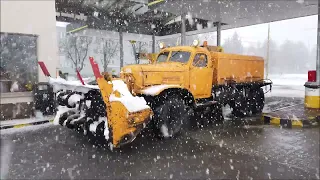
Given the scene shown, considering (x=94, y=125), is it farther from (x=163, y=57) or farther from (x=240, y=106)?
(x=240, y=106)

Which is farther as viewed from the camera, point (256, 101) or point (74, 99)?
point (256, 101)

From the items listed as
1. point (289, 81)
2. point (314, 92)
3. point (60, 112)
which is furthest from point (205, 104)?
point (289, 81)

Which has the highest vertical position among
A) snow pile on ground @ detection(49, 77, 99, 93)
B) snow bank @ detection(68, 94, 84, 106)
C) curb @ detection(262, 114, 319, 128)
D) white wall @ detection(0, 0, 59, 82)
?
white wall @ detection(0, 0, 59, 82)

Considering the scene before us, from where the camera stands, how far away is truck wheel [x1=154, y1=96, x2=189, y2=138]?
5938mm

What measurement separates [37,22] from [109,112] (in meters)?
5.13

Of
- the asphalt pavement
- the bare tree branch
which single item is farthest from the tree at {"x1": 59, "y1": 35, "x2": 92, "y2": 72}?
the asphalt pavement

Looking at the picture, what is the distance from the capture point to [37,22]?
837 centimetres

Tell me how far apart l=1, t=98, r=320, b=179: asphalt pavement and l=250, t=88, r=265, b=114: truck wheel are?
2736 mm

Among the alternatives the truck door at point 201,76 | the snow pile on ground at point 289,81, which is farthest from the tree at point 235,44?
the truck door at point 201,76

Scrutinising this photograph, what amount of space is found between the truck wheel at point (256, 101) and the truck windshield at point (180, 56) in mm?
3382

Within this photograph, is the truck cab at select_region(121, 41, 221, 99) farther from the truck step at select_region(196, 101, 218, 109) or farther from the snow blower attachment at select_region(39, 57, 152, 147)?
the snow blower attachment at select_region(39, 57, 152, 147)

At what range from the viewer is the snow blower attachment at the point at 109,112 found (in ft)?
15.8

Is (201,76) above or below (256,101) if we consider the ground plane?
above

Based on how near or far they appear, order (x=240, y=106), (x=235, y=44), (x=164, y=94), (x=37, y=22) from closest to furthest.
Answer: (x=164, y=94)
(x=37, y=22)
(x=240, y=106)
(x=235, y=44)
